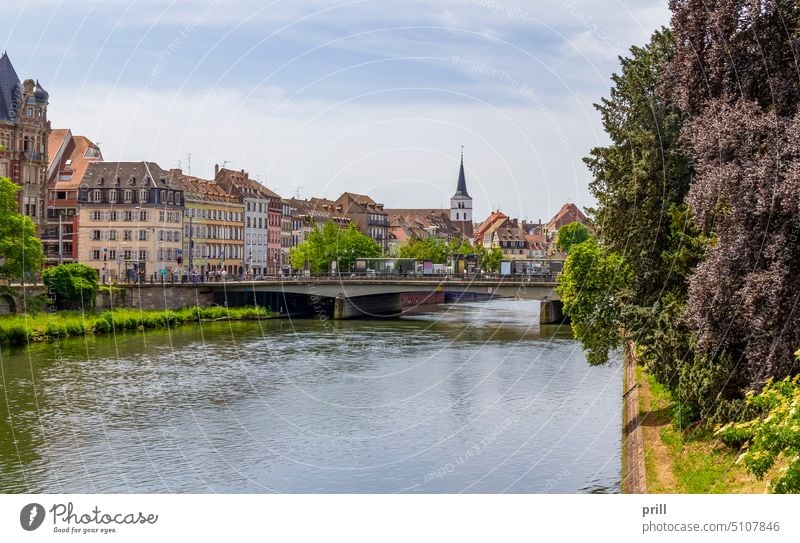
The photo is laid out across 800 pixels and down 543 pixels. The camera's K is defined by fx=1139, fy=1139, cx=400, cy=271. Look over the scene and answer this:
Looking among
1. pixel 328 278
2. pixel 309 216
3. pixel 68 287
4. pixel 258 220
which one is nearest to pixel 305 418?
pixel 68 287

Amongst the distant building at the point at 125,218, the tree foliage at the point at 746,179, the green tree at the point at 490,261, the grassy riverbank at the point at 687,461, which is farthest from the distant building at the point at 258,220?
the tree foliage at the point at 746,179

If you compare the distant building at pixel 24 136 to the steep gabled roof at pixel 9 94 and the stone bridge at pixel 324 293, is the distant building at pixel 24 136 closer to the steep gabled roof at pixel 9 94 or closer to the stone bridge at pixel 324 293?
the steep gabled roof at pixel 9 94

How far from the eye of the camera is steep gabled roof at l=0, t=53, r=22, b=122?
8000 centimetres

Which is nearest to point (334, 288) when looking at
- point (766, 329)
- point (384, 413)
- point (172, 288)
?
point (172, 288)

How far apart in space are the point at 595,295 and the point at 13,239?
35.3 meters

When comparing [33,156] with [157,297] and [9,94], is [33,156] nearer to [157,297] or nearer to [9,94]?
[9,94]

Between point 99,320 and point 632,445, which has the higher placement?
point 99,320

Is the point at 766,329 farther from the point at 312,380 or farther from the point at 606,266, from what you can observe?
the point at 312,380

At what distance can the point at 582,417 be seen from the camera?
34.6m

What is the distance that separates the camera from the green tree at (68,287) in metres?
65.4

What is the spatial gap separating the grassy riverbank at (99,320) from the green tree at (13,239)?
2.55 metres

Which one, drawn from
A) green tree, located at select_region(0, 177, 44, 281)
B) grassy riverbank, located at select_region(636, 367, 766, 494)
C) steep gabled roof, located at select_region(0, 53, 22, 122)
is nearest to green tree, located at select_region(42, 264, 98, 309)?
green tree, located at select_region(0, 177, 44, 281)

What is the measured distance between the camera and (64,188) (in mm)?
96188
